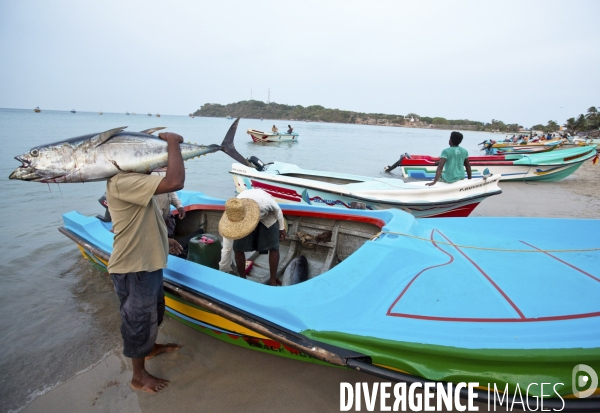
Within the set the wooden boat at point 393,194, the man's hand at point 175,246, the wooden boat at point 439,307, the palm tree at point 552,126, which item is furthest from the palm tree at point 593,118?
the man's hand at point 175,246

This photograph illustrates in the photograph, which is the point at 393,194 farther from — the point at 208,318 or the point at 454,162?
the point at 208,318

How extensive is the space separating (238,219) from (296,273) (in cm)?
100

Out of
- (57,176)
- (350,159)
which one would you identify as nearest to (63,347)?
(57,176)

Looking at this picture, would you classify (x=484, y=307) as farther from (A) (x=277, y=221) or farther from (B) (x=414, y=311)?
(A) (x=277, y=221)

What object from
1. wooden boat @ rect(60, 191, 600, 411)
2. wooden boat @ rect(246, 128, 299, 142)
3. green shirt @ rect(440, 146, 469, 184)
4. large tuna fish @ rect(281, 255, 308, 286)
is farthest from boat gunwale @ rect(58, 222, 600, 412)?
wooden boat @ rect(246, 128, 299, 142)

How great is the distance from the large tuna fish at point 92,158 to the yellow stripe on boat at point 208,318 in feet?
4.70

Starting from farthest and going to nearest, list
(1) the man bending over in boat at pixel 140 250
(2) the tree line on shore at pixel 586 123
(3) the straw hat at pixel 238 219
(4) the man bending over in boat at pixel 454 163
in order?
(2) the tree line on shore at pixel 586 123, (4) the man bending over in boat at pixel 454 163, (3) the straw hat at pixel 238 219, (1) the man bending over in boat at pixel 140 250

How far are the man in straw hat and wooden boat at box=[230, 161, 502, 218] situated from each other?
8.95ft

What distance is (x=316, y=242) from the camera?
4258 mm

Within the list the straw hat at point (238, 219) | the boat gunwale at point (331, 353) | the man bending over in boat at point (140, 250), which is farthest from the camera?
the straw hat at point (238, 219)

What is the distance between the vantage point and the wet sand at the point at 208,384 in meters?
2.61

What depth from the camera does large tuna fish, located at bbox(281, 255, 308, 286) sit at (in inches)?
140

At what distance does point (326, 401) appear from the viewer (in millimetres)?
2627

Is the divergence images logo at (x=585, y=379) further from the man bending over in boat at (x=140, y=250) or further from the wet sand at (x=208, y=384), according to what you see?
the man bending over in boat at (x=140, y=250)
